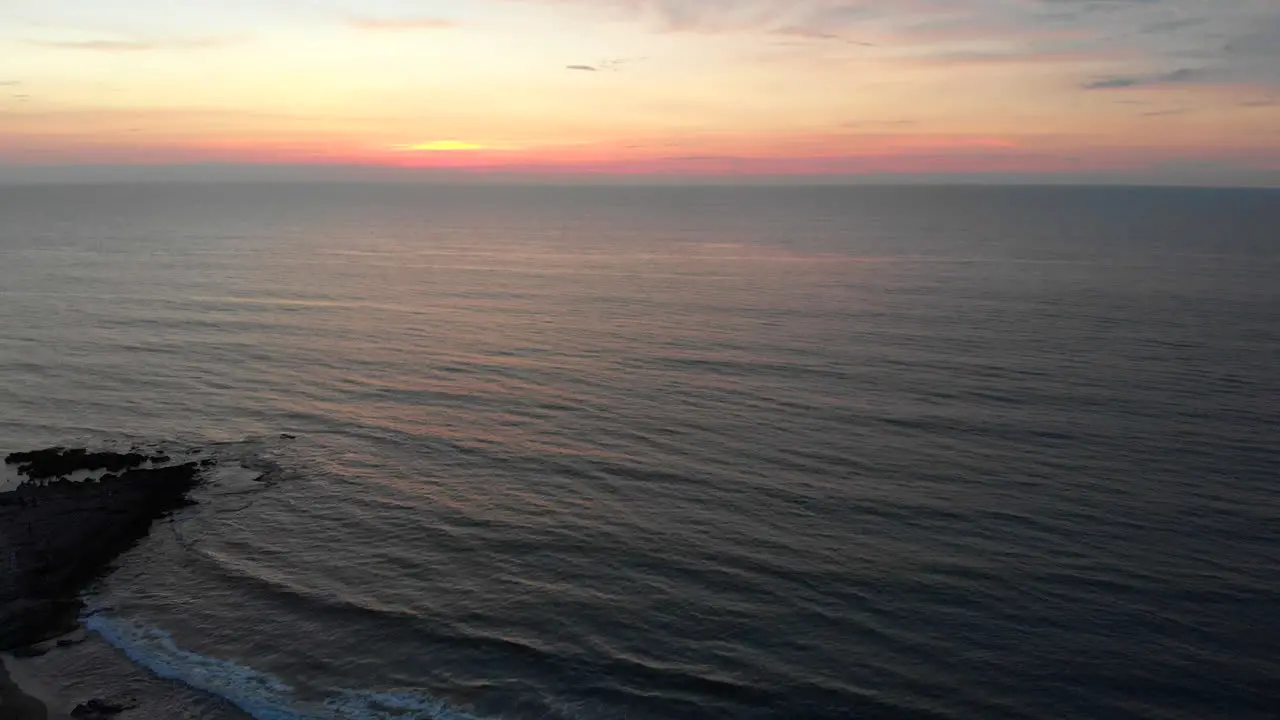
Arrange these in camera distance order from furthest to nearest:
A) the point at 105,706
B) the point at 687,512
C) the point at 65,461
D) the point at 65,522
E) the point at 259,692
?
the point at 65,461
the point at 687,512
the point at 65,522
the point at 259,692
the point at 105,706

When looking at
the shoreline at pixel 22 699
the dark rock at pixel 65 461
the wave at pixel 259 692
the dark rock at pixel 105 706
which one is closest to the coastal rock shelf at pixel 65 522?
the dark rock at pixel 65 461

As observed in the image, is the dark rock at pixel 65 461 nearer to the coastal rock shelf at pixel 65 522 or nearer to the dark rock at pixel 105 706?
the coastal rock shelf at pixel 65 522

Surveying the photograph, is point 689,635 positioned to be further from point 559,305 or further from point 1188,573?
point 559,305

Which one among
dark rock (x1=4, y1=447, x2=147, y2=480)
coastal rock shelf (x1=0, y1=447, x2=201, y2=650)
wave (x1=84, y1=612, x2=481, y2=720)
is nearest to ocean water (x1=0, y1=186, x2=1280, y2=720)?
wave (x1=84, y1=612, x2=481, y2=720)

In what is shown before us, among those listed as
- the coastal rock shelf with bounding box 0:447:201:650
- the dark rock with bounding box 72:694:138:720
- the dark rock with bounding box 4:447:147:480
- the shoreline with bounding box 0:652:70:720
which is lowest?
the dark rock with bounding box 72:694:138:720

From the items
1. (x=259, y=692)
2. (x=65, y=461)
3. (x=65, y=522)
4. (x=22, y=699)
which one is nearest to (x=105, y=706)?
(x=22, y=699)

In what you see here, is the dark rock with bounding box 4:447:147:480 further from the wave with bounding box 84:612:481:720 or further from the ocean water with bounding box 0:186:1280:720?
the wave with bounding box 84:612:481:720

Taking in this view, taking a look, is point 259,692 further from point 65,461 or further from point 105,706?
point 65,461
